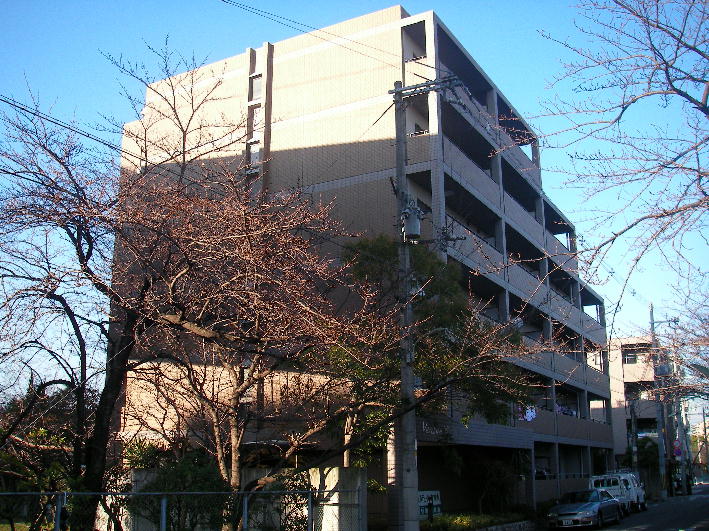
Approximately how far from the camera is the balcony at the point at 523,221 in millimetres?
31081

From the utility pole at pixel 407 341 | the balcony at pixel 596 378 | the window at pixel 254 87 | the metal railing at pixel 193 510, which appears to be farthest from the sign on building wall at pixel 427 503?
the balcony at pixel 596 378

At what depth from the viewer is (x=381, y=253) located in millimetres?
19531

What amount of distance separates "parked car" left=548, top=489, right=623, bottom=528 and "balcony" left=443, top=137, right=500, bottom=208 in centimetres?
1180

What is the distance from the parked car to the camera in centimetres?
2497

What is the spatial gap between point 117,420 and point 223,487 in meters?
10.4

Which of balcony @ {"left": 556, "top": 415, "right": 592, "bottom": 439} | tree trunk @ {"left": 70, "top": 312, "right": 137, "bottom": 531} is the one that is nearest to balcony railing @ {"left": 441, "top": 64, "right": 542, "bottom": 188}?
balcony @ {"left": 556, "top": 415, "right": 592, "bottom": 439}

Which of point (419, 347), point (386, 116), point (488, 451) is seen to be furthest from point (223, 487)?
point (488, 451)

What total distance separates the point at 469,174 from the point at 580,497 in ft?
42.6

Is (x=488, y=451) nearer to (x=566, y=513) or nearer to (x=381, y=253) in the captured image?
(x=566, y=513)

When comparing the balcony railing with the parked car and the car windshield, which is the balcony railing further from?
the car windshield

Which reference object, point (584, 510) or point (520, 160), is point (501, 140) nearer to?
point (520, 160)

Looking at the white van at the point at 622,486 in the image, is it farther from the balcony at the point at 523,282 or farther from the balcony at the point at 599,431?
the balcony at the point at 523,282

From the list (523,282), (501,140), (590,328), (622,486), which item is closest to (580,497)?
(622,486)

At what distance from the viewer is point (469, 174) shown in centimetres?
2662
